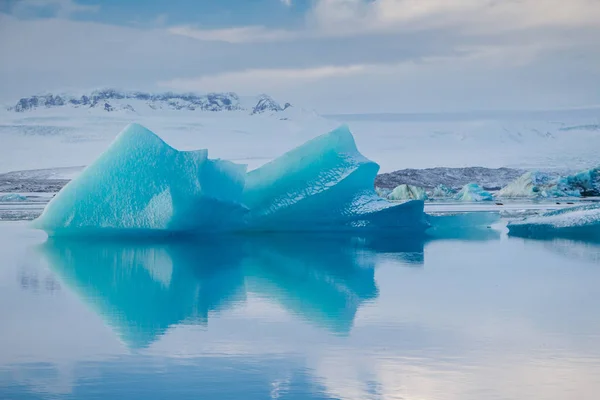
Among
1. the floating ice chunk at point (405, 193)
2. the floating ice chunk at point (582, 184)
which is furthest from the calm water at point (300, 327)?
the floating ice chunk at point (582, 184)

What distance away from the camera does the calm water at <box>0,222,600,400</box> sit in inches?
109

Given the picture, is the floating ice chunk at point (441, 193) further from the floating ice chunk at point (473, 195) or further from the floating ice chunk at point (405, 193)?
the floating ice chunk at point (405, 193)

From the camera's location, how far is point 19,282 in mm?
5383

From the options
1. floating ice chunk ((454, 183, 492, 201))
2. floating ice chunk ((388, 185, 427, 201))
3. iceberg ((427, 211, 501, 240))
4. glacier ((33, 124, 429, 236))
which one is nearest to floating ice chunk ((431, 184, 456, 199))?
floating ice chunk ((454, 183, 492, 201))

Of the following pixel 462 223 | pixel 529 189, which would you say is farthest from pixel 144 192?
pixel 529 189

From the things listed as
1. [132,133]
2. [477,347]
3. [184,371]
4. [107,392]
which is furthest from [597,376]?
[132,133]

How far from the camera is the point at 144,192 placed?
8359 mm

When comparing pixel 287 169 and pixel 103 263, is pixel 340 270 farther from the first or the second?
pixel 287 169

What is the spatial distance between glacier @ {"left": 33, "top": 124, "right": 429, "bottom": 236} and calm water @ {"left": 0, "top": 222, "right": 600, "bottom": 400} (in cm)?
143

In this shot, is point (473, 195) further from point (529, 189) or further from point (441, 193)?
point (529, 189)

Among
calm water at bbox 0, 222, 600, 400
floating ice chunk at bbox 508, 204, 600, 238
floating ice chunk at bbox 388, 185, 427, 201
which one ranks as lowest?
calm water at bbox 0, 222, 600, 400

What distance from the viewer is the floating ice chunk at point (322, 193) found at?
926 cm

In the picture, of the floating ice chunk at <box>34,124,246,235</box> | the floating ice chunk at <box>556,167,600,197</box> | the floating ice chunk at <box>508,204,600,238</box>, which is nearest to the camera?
the floating ice chunk at <box>34,124,246,235</box>

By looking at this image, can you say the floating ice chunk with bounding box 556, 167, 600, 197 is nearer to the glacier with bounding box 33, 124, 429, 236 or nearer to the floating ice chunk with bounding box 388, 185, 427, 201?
the floating ice chunk with bounding box 388, 185, 427, 201
